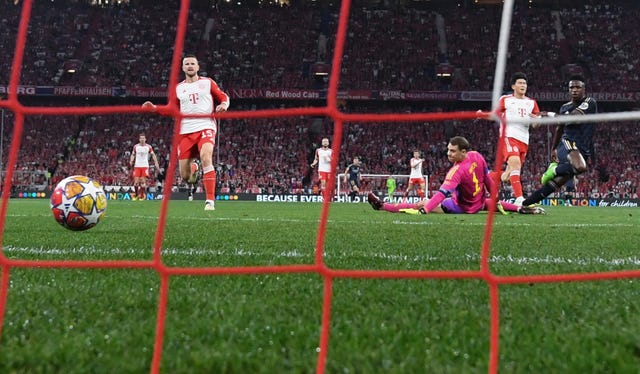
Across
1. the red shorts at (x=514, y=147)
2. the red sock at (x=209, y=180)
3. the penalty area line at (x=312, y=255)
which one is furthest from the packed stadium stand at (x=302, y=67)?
the penalty area line at (x=312, y=255)

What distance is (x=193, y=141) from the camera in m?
8.10

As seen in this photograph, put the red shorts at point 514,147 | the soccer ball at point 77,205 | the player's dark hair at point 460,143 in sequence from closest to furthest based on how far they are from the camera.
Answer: the soccer ball at point 77,205 → the player's dark hair at point 460,143 → the red shorts at point 514,147

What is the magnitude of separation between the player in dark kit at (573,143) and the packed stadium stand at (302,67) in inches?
606

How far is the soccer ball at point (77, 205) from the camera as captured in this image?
15.6 ft

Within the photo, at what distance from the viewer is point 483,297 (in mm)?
2330

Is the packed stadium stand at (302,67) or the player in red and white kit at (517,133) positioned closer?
the player in red and white kit at (517,133)

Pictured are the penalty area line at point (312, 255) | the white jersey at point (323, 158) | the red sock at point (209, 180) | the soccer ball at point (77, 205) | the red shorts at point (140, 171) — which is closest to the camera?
the penalty area line at point (312, 255)

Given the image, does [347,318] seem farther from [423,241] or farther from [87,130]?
[87,130]

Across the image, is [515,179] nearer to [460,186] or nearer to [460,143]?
[460,186]

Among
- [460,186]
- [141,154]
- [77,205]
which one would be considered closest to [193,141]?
[77,205]

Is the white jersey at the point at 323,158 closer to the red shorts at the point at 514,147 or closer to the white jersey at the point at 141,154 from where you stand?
the white jersey at the point at 141,154

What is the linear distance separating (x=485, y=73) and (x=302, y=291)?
27322mm

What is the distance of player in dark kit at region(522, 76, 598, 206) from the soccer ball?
5.85 metres

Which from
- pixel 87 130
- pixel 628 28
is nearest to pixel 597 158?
pixel 628 28
